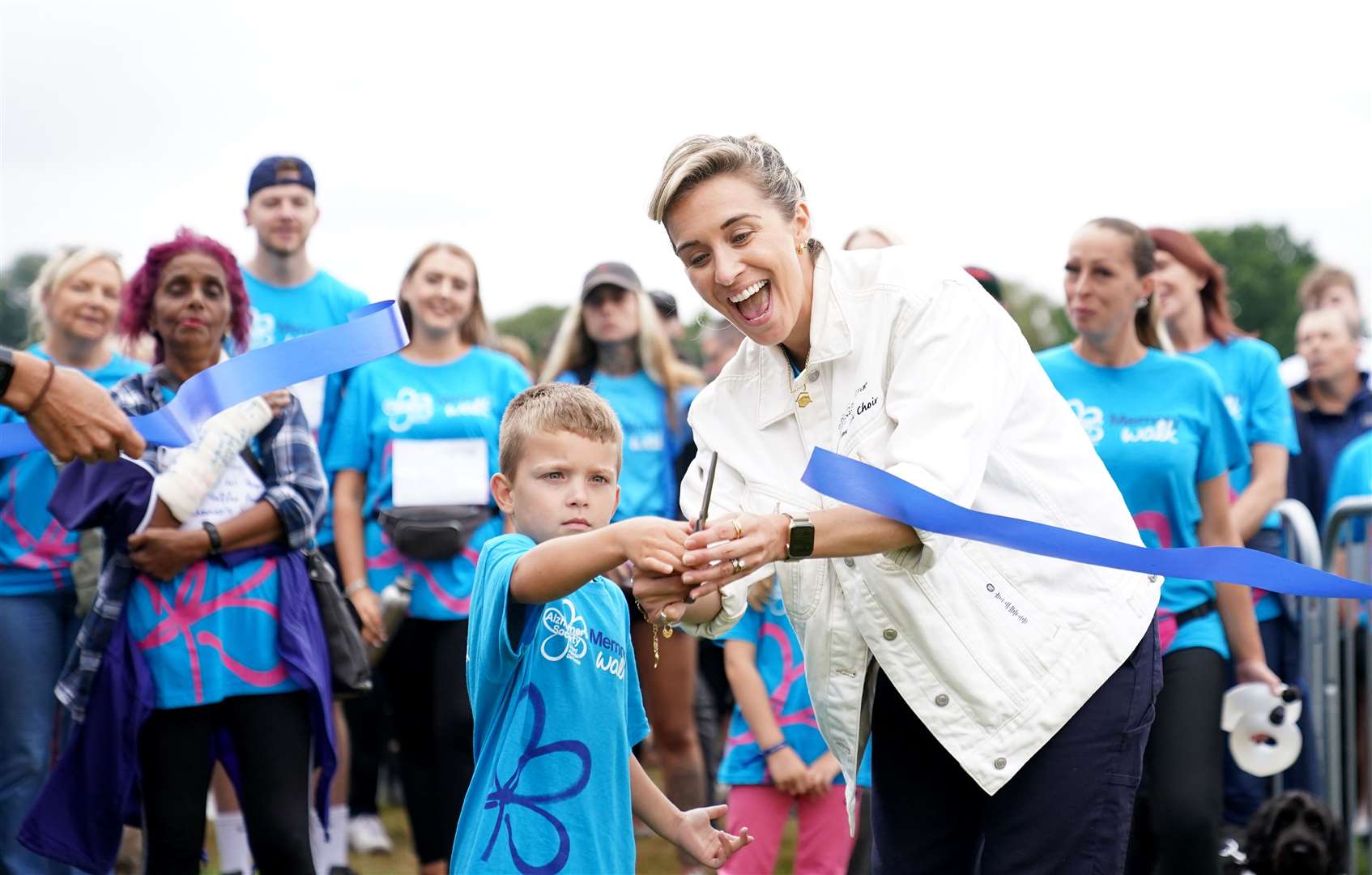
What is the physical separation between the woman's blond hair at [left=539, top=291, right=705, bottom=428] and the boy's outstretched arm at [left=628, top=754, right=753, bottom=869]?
3.12m

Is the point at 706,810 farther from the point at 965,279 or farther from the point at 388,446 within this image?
the point at 388,446

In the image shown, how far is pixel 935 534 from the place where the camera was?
3.00m

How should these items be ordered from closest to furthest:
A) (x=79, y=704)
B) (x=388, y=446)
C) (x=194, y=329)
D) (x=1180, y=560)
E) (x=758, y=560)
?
(x=758, y=560), (x=1180, y=560), (x=79, y=704), (x=194, y=329), (x=388, y=446)

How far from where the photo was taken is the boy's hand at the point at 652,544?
9.43 feet

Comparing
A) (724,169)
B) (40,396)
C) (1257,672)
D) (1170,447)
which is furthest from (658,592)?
(1257,672)

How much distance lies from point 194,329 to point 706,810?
2.31m

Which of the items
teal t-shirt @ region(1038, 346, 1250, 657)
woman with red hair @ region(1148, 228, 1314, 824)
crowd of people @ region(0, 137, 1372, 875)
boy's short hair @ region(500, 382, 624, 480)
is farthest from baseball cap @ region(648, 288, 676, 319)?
boy's short hair @ region(500, 382, 624, 480)

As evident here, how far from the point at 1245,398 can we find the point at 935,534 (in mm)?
3650

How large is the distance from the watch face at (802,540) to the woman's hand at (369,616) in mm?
2958

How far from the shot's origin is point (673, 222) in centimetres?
331

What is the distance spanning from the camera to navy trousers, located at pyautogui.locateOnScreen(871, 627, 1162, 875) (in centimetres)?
316

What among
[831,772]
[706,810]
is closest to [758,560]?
[706,810]

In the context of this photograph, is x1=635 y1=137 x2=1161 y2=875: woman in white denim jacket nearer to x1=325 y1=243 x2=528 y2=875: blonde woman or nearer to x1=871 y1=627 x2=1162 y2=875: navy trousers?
x1=871 y1=627 x2=1162 y2=875: navy trousers

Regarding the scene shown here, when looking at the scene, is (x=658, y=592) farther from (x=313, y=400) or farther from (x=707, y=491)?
(x=313, y=400)
